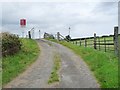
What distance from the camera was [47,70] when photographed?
59.3 feet

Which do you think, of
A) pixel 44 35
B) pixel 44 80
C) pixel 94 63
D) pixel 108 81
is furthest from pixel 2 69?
pixel 44 35

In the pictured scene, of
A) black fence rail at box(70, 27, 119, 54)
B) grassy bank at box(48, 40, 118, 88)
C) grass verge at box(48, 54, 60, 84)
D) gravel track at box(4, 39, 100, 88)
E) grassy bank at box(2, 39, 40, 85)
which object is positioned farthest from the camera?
black fence rail at box(70, 27, 119, 54)

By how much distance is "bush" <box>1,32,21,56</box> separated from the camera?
2278 cm

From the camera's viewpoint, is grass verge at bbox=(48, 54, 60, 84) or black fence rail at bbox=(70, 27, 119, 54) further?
black fence rail at bbox=(70, 27, 119, 54)

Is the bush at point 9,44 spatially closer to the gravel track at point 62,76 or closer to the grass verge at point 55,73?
the gravel track at point 62,76

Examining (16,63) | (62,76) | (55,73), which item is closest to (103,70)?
(62,76)

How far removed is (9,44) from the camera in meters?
23.4

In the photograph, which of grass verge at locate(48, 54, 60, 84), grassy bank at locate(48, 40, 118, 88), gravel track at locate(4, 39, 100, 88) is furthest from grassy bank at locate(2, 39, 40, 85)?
grassy bank at locate(48, 40, 118, 88)

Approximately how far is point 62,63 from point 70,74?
3.37m

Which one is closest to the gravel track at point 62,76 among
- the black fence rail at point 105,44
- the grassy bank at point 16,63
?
the grassy bank at point 16,63

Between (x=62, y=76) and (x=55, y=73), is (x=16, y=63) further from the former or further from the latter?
(x=62, y=76)

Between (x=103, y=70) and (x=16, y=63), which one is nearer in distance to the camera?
(x=103, y=70)

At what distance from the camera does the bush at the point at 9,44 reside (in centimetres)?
2278

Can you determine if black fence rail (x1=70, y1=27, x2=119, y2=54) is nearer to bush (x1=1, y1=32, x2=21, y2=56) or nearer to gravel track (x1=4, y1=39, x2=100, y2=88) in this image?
gravel track (x1=4, y1=39, x2=100, y2=88)
